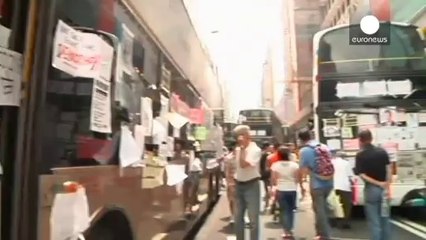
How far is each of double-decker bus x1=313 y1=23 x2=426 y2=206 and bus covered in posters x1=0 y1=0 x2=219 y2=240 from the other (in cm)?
777

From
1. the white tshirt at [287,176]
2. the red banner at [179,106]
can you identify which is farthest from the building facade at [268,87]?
the red banner at [179,106]

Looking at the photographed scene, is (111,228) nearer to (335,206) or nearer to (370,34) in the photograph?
(335,206)

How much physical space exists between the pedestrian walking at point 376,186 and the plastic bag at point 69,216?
17.7 ft

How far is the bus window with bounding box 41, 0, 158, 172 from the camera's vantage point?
91.3 inches

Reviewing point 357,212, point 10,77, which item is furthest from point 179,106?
point 357,212

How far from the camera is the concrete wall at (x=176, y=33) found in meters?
4.46

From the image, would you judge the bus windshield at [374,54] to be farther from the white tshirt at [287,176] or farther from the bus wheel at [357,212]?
the white tshirt at [287,176]

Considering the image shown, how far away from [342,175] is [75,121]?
8.08 m

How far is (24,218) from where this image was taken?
6.66 ft

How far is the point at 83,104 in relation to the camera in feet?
8.59

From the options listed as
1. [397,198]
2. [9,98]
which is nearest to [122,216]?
[9,98]

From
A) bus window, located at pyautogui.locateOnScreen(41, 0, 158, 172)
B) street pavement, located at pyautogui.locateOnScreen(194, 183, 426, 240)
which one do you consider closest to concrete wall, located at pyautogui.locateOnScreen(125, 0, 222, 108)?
bus window, located at pyautogui.locateOnScreen(41, 0, 158, 172)

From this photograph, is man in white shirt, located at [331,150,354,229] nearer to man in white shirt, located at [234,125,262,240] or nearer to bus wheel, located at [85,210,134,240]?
man in white shirt, located at [234,125,262,240]

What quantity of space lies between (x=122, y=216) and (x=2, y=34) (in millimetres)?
1661
